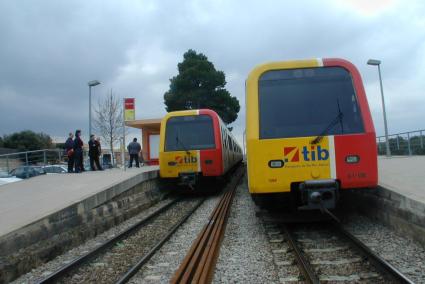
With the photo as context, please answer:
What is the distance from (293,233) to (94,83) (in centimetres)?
1615

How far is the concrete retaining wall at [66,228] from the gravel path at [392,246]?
4.36m

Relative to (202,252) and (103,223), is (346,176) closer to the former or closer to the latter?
(202,252)

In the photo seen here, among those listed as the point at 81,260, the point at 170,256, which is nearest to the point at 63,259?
the point at 81,260

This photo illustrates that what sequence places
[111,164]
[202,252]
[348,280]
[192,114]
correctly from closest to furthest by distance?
[348,280] < [202,252] < [192,114] < [111,164]

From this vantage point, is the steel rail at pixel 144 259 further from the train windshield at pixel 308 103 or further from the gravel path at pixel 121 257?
the train windshield at pixel 308 103

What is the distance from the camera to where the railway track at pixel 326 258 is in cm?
448

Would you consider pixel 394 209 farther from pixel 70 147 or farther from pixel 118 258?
pixel 70 147

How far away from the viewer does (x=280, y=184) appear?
634cm

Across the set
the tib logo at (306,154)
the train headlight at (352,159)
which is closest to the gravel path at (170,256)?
the tib logo at (306,154)

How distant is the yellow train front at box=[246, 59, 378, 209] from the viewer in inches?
250

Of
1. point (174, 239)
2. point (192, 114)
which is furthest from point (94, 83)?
point (174, 239)

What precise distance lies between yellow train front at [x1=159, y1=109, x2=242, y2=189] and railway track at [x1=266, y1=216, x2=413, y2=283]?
586cm

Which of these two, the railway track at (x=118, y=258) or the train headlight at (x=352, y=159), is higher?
the train headlight at (x=352, y=159)

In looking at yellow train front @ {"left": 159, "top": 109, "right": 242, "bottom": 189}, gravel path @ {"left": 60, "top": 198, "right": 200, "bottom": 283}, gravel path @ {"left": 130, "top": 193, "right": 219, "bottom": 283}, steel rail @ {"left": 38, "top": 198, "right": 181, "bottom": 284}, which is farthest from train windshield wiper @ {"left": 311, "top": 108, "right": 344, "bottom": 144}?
yellow train front @ {"left": 159, "top": 109, "right": 242, "bottom": 189}
